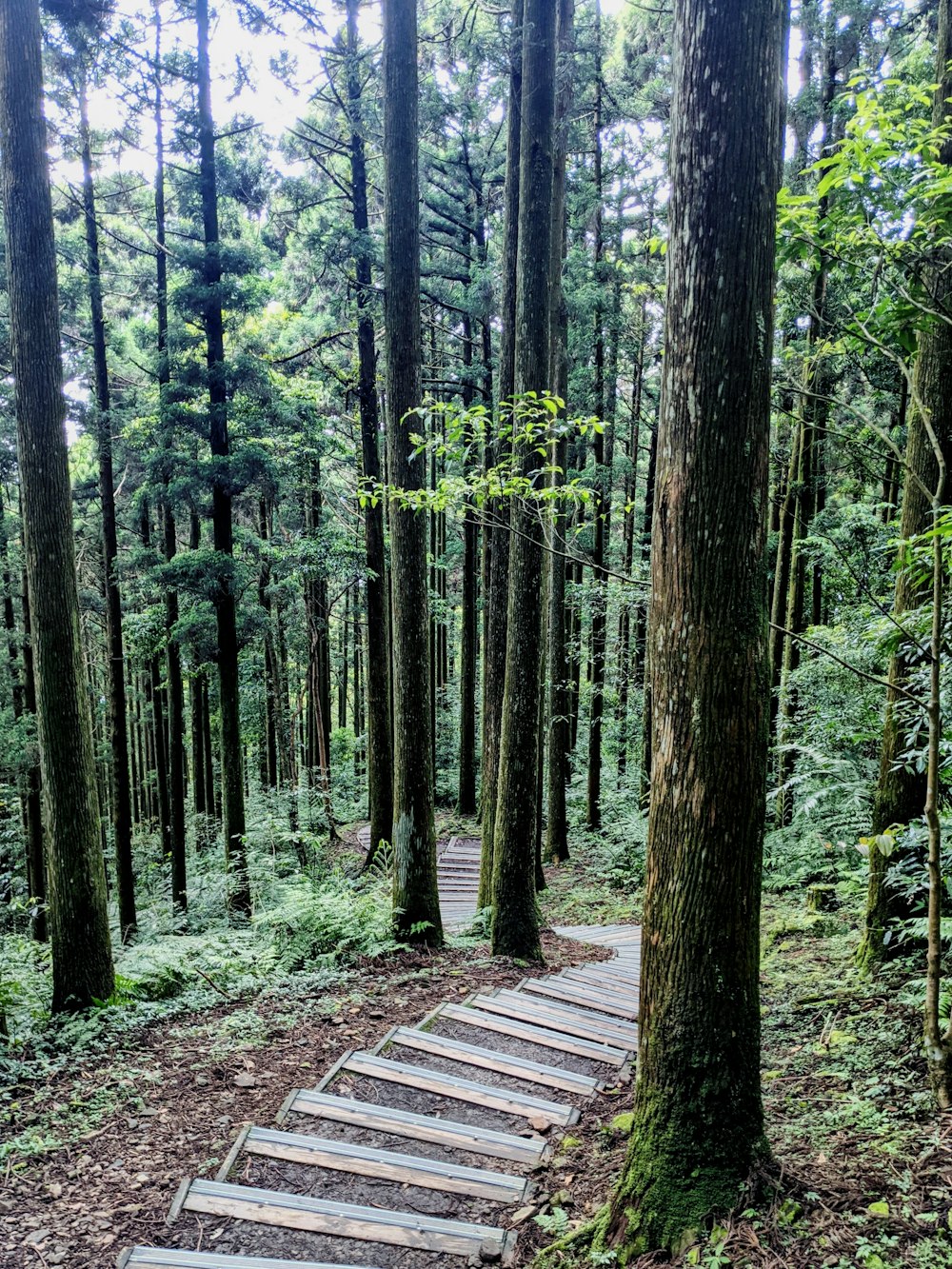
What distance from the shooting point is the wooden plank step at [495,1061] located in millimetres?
4434

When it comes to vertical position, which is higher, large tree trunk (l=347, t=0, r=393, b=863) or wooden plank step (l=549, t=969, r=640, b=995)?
large tree trunk (l=347, t=0, r=393, b=863)

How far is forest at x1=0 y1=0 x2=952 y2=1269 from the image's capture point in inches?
105

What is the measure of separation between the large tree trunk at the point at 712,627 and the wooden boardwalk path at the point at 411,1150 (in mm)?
908

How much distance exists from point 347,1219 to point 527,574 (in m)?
4.95

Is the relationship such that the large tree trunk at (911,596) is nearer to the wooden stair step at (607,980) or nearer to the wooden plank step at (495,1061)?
the wooden plank step at (495,1061)

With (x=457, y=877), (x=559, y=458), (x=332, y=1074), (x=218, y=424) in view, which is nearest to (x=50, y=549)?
(x=332, y=1074)

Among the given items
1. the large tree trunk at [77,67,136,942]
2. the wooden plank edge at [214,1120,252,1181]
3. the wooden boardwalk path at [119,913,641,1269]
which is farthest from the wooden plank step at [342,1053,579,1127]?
the large tree trunk at [77,67,136,942]

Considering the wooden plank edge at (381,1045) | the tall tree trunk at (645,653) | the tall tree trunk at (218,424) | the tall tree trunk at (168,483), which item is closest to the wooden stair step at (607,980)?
the wooden plank edge at (381,1045)

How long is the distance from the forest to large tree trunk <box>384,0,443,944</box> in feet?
0.18

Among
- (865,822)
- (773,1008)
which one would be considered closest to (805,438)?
(865,822)

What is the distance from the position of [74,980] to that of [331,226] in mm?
10713

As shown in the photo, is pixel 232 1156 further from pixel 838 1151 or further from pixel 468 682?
pixel 468 682

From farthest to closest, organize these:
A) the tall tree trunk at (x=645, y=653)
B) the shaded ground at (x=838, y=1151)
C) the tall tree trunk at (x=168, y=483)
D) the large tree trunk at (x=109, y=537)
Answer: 1. the tall tree trunk at (x=645, y=653)
2. the large tree trunk at (x=109, y=537)
3. the tall tree trunk at (x=168, y=483)
4. the shaded ground at (x=838, y=1151)

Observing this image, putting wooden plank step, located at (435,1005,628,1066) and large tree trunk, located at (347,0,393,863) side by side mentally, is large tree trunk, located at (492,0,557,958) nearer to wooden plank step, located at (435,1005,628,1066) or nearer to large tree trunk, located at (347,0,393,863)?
wooden plank step, located at (435,1005,628,1066)
